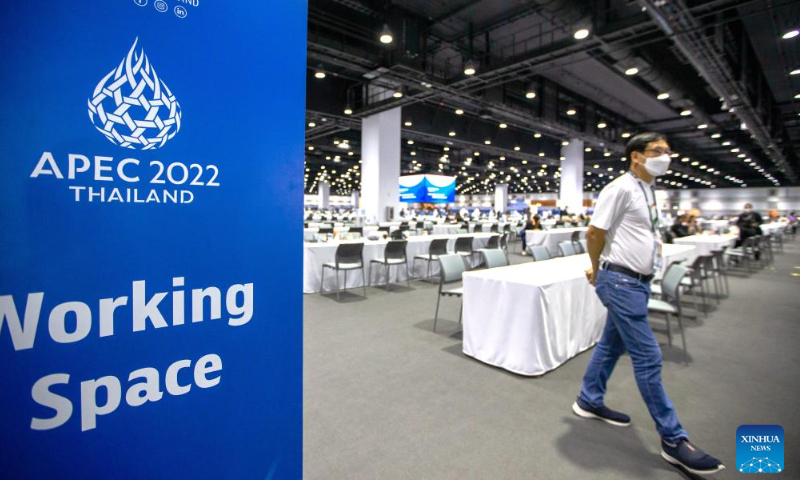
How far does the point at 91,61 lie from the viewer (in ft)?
2.28

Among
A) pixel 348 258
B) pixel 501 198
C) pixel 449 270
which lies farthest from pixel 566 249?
pixel 501 198

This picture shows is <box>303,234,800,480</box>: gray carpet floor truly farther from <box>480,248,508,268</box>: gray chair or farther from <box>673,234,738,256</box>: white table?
<box>673,234,738,256</box>: white table

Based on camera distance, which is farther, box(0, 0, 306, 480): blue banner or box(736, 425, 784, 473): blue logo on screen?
box(736, 425, 784, 473): blue logo on screen

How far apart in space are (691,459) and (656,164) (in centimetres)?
142

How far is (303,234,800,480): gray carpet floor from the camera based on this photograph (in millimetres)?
1870

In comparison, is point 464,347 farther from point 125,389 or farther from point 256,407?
point 125,389

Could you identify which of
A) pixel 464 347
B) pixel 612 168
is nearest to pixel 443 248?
pixel 464 347

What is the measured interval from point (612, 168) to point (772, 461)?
25.6 m

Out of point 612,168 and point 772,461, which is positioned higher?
point 612,168

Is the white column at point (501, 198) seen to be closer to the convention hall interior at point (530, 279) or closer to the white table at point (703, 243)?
the convention hall interior at point (530, 279)

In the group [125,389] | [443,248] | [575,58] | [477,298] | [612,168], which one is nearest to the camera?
[125,389]

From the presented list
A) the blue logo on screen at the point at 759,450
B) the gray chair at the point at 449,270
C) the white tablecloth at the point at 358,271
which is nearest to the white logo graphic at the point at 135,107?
the blue logo on screen at the point at 759,450

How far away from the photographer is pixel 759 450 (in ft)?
6.29

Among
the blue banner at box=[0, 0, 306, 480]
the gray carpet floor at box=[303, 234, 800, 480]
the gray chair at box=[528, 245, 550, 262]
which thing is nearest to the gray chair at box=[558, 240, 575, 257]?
the gray chair at box=[528, 245, 550, 262]
